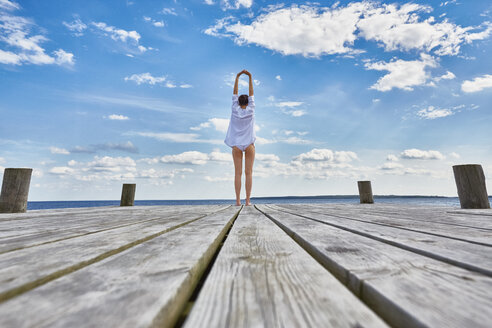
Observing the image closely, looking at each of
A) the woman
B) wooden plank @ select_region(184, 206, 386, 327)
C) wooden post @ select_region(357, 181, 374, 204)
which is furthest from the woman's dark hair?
wooden plank @ select_region(184, 206, 386, 327)

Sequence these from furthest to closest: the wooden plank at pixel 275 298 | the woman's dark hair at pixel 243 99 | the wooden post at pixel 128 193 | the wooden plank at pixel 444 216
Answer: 1. the wooden post at pixel 128 193
2. the woman's dark hair at pixel 243 99
3. the wooden plank at pixel 444 216
4. the wooden plank at pixel 275 298

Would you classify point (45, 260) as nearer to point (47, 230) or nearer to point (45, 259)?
point (45, 259)

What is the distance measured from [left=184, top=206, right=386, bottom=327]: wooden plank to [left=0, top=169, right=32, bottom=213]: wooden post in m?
4.43

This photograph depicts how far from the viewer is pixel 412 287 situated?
21.7 inches

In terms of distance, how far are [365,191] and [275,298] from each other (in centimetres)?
702

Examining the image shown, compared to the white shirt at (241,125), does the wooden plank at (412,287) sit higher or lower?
lower

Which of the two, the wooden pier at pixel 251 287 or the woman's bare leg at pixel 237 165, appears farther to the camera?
the woman's bare leg at pixel 237 165

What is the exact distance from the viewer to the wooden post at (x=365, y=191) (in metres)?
6.69

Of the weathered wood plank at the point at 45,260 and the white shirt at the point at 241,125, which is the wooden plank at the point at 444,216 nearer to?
the weathered wood plank at the point at 45,260

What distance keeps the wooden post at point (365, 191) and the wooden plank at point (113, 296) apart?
22.4 feet

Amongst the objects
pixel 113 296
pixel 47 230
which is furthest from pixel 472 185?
pixel 47 230

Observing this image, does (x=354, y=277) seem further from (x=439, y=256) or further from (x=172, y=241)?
(x=172, y=241)

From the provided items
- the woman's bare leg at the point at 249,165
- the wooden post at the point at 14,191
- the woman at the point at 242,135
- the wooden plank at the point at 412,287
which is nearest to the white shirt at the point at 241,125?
the woman at the point at 242,135

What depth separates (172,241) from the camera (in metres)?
1.13
